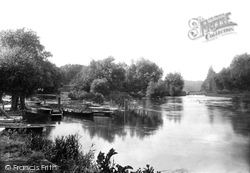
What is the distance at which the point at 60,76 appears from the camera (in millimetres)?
77688

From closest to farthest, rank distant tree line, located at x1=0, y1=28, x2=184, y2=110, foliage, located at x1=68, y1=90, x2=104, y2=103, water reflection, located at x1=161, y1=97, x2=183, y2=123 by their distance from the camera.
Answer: distant tree line, located at x1=0, y1=28, x2=184, y2=110
water reflection, located at x1=161, y1=97, x2=183, y2=123
foliage, located at x1=68, y1=90, x2=104, y2=103

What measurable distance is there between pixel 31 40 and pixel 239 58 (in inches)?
3538

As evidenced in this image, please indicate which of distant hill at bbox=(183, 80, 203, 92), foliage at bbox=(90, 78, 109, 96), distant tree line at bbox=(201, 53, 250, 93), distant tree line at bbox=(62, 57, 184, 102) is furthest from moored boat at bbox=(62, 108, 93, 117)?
distant hill at bbox=(183, 80, 203, 92)

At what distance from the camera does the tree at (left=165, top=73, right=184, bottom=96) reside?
401ft

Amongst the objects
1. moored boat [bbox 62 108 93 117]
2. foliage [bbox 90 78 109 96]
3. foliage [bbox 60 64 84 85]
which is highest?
foliage [bbox 60 64 84 85]

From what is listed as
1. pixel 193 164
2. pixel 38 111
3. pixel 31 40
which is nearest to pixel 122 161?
pixel 193 164

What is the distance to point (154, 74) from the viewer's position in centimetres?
11956

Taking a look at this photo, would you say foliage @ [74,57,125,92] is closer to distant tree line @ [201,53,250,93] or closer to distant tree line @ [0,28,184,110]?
distant tree line @ [0,28,184,110]

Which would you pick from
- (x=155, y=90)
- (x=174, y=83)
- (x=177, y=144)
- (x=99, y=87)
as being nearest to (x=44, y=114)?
(x=177, y=144)

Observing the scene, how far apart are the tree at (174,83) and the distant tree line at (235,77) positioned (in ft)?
59.3

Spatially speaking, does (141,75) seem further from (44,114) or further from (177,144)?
(177,144)

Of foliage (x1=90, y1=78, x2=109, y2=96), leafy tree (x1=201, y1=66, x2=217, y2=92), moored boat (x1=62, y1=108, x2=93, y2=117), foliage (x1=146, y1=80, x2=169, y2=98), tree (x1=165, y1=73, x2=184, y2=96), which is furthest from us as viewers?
tree (x1=165, y1=73, x2=184, y2=96)

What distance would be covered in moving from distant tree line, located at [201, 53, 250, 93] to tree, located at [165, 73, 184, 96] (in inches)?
712

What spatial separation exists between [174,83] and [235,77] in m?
33.5
